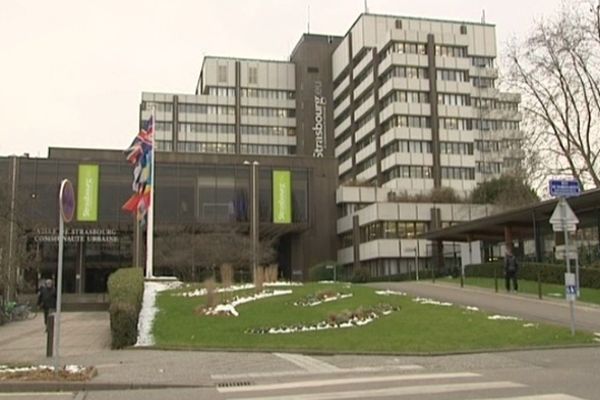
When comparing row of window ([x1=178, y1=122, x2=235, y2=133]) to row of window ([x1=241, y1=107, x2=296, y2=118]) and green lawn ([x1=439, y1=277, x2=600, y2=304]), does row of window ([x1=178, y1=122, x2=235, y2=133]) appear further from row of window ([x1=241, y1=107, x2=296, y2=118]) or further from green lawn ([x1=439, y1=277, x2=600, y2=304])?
green lawn ([x1=439, y1=277, x2=600, y2=304])

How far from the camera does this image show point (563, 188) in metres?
16.9

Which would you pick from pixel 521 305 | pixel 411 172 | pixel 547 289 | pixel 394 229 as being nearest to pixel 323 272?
pixel 394 229

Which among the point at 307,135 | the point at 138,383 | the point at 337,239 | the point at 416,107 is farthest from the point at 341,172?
the point at 138,383

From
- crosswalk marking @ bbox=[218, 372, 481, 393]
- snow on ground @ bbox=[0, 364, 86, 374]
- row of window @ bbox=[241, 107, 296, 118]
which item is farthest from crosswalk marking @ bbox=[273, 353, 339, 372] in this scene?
row of window @ bbox=[241, 107, 296, 118]

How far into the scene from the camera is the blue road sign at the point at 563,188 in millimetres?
16844

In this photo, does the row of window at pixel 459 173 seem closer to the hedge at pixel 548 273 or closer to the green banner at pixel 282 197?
the green banner at pixel 282 197

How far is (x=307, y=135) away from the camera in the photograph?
332 ft

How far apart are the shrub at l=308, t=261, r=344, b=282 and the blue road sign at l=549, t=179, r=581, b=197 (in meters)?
45.9

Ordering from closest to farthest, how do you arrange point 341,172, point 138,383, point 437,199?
point 138,383 < point 437,199 < point 341,172

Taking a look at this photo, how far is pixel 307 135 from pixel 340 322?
83.2m

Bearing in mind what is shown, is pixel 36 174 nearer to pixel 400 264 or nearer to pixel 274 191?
pixel 274 191

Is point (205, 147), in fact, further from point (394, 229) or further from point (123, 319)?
point (123, 319)

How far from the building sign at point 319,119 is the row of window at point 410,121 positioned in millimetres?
18480

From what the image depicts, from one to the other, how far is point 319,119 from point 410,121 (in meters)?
20.9
